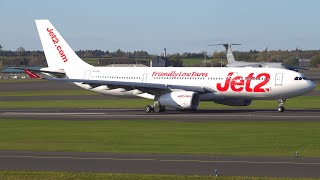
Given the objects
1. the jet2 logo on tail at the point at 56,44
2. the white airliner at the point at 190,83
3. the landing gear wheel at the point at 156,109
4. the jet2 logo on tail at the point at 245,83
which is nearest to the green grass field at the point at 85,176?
the white airliner at the point at 190,83

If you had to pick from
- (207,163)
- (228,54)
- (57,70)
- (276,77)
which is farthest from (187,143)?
(228,54)

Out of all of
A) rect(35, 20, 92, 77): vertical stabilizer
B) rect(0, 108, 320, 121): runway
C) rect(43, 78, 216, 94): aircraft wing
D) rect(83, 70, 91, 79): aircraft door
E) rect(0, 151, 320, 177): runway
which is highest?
rect(35, 20, 92, 77): vertical stabilizer

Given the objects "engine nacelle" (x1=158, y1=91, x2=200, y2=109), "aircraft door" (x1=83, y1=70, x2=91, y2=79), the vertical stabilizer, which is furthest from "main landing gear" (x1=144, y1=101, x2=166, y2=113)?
the vertical stabilizer

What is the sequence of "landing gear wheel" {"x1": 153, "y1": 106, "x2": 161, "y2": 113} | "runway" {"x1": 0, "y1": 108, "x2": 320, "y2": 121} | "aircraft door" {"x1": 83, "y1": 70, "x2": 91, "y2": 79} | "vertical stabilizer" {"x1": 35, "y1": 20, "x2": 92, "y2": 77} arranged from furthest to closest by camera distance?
"vertical stabilizer" {"x1": 35, "y1": 20, "x2": 92, "y2": 77}
"aircraft door" {"x1": 83, "y1": 70, "x2": 91, "y2": 79}
"landing gear wheel" {"x1": 153, "y1": 106, "x2": 161, "y2": 113}
"runway" {"x1": 0, "y1": 108, "x2": 320, "y2": 121}

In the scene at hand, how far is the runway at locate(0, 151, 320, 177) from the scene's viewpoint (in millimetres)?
25156

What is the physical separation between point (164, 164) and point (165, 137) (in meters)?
11.8

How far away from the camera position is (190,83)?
5984 cm

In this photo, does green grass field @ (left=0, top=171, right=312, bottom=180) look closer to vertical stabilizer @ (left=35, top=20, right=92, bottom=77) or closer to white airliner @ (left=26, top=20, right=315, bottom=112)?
white airliner @ (left=26, top=20, right=315, bottom=112)

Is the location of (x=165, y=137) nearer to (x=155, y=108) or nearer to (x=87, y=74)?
(x=155, y=108)

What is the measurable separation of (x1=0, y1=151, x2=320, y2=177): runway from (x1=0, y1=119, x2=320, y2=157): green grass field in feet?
7.65

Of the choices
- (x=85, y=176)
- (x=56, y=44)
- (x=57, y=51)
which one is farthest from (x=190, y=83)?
(x=85, y=176)

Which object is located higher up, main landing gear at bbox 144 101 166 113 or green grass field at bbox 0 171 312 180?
green grass field at bbox 0 171 312 180

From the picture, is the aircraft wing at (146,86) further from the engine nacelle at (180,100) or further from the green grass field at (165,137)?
the green grass field at (165,137)

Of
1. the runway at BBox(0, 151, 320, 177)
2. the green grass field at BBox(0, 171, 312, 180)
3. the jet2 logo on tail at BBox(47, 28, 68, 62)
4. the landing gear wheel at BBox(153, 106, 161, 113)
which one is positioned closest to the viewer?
the green grass field at BBox(0, 171, 312, 180)
